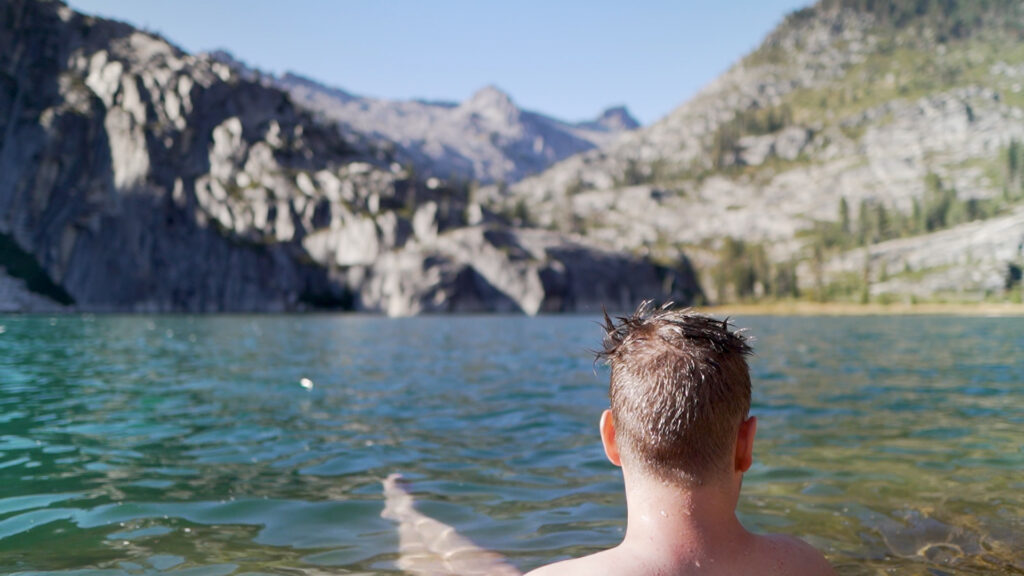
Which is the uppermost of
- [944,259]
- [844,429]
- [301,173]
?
[301,173]

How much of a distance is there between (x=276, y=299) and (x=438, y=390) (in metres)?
147

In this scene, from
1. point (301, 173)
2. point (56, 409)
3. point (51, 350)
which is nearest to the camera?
point (56, 409)

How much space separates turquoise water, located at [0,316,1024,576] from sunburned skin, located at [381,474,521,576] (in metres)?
0.19

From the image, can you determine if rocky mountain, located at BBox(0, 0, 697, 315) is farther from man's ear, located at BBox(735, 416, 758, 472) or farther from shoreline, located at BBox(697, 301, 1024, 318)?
man's ear, located at BBox(735, 416, 758, 472)

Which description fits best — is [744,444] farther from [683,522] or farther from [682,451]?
[683,522]

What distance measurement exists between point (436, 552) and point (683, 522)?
4.04 meters

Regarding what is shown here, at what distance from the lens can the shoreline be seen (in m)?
117

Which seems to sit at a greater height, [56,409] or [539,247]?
[539,247]

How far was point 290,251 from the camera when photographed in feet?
536

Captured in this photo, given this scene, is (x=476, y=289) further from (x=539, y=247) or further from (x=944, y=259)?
(x=944, y=259)

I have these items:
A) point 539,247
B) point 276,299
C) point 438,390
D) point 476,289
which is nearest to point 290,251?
point 276,299

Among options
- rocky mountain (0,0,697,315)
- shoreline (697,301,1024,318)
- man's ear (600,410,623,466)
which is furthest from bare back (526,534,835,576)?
rocky mountain (0,0,697,315)

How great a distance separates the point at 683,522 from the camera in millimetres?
2760

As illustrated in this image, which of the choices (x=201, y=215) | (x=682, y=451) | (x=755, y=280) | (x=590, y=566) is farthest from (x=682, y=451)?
(x=755, y=280)
